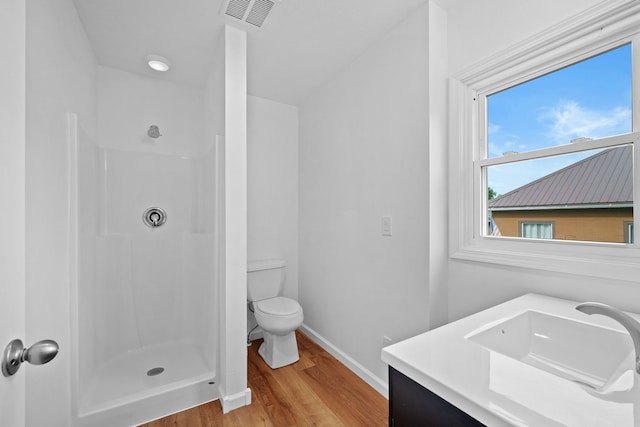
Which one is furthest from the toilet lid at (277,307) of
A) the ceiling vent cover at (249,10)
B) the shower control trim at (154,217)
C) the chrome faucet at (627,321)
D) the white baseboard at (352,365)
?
the ceiling vent cover at (249,10)

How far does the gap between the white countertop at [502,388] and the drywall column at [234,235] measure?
1171 mm

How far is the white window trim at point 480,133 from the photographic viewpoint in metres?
1.04

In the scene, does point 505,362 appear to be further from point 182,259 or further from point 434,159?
point 182,259

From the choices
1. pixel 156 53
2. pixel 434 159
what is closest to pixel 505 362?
pixel 434 159

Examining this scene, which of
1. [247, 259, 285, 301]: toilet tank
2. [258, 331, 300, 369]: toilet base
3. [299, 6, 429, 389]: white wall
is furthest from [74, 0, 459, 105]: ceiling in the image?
[258, 331, 300, 369]: toilet base

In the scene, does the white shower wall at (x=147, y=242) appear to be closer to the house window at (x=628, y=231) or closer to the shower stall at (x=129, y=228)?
the shower stall at (x=129, y=228)

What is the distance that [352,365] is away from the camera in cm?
204

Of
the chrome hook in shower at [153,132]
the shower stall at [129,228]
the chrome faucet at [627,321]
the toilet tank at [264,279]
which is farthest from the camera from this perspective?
the toilet tank at [264,279]

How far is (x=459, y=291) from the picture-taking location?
1.52m

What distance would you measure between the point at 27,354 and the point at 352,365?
1897mm

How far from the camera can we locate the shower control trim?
229 cm

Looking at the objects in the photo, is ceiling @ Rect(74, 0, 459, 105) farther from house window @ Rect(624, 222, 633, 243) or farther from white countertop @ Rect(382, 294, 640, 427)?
white countertop @ Rect(382, 294, 640, 427)

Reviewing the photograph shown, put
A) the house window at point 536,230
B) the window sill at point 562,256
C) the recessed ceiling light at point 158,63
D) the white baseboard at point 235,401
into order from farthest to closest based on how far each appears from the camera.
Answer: the recessed ceiling light at point 158,63 < the white baseboard at point 235,401 < the house window at point 536,230 < the window sill at point 562,256

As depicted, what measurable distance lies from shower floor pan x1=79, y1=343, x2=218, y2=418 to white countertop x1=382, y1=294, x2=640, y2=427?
1.57m
